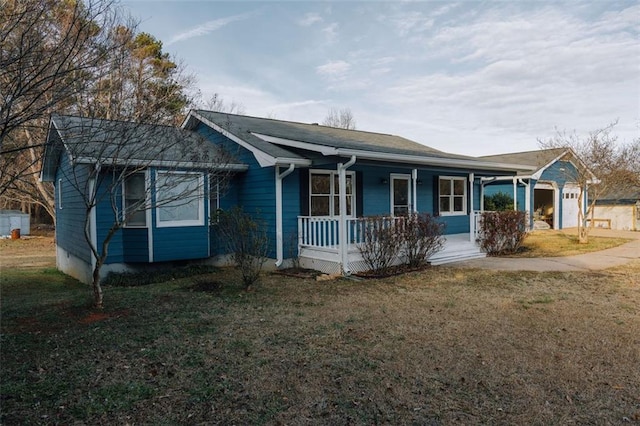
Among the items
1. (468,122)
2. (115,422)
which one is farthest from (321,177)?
(468,122)

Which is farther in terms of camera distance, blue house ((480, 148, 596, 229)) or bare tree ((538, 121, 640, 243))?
blue house ((480, 148, 596, 229))

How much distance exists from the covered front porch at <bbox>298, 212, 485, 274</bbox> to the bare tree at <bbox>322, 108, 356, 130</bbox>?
29.7 m

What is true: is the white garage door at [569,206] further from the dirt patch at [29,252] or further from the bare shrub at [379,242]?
the dirt patch at [29,252]

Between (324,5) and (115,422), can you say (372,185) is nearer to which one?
(324,5)

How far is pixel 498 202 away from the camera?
19.5 meters

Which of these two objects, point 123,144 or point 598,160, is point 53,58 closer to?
point 123,144

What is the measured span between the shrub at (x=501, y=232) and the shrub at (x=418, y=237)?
294 cm

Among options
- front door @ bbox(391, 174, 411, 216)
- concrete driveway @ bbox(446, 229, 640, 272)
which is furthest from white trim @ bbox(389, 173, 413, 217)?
concrete driveway @ bbox(446, 229, 640, 272)

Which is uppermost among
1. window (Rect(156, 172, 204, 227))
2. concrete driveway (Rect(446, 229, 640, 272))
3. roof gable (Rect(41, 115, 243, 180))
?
roof gable (Rect(41, 115, 243, 180))

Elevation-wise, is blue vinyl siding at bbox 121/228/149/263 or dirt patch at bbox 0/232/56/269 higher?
blue vinyl siding at bbox 121/228/149/263

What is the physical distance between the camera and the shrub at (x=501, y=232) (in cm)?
1196

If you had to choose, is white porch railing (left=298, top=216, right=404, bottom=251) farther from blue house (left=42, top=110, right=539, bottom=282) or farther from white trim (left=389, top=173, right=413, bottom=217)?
white trim (left=389, top=173, right=413, bottom=217)

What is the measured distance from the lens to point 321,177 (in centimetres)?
1062

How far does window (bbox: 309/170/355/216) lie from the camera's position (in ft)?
34.3
